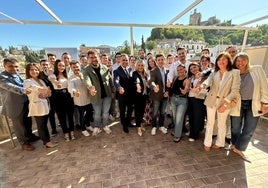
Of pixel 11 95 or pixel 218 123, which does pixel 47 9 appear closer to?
pixel 11 95

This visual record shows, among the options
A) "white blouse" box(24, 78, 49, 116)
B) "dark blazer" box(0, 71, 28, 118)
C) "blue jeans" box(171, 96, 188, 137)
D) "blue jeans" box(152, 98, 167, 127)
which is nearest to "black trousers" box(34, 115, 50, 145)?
"white blouse" box(24, 78, 49, 116)

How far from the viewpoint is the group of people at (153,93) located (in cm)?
193

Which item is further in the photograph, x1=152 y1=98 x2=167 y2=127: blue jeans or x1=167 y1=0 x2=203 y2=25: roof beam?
x1=152 y1=98 x2=167 y2=127: blue jeans

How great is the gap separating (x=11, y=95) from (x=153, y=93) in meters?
2.43

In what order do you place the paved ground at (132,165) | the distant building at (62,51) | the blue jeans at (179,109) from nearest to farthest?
the paved ground at (132,165) < the blue jeans at (179,109) < the distant building at (62,51)

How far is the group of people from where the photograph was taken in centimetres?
193

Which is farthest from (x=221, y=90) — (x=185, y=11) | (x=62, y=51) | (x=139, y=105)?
(x=62, y=51)

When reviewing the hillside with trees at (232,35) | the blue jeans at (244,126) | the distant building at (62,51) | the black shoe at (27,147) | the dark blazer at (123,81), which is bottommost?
the black shoe at (27,147)

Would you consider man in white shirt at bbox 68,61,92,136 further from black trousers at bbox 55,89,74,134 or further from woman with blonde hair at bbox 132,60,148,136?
woman with blonde hair at bbox 132,60,148,136

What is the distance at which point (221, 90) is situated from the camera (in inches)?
→ 77.7

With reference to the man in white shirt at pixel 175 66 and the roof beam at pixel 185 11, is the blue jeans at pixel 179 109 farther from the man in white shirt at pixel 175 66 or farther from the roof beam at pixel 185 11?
the roof beam at pixel 185 11

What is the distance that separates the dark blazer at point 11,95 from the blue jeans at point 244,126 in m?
3.43

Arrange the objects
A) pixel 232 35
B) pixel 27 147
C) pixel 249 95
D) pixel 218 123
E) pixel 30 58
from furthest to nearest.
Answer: pixel 232 35
pixel 30 58
pixel 27 147
pixel 218 123
pixel 249 95

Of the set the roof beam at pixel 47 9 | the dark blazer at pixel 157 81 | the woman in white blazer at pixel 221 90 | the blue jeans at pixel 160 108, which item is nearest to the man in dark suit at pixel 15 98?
the roof beam at pixel 47 9
